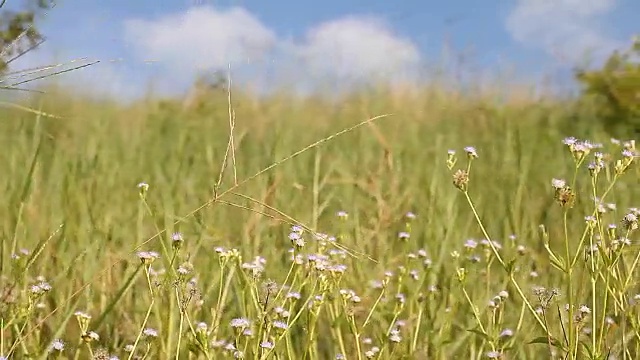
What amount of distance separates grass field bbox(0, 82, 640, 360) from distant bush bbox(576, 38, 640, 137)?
0.49 feet

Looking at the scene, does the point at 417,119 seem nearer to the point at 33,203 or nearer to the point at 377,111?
the point at 377,111

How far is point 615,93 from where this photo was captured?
4199mm

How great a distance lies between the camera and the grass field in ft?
4.42

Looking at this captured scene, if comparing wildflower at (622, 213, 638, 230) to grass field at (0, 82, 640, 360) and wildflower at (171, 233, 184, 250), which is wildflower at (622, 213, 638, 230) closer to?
grass field at (0, 82, 640, 360)

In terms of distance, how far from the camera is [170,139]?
3.42 metres

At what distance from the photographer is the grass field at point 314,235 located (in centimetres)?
135

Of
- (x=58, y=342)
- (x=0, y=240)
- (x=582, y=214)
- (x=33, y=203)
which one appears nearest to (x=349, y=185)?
(x=582, y=214)

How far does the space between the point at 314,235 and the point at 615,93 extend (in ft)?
11.0

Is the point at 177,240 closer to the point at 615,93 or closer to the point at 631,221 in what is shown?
the point at 631,221

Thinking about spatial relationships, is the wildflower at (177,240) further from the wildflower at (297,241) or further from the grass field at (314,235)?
the wildflower at (297,241)

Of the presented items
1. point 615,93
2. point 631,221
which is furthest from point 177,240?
point 615,93

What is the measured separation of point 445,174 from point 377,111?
1.09 metres

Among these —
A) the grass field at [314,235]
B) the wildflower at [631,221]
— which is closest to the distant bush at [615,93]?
the grass field at [314,235]

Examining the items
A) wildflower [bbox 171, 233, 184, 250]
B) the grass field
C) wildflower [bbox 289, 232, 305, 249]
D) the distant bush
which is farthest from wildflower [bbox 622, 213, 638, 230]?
the distant bush
